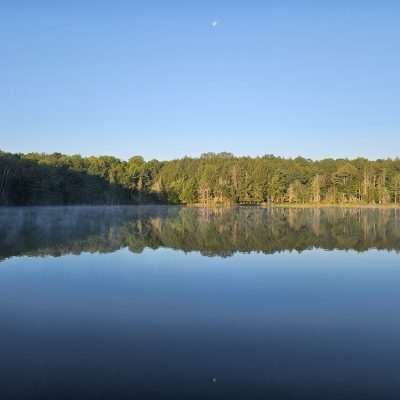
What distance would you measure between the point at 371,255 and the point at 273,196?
235 ft

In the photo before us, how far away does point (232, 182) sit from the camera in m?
87.4

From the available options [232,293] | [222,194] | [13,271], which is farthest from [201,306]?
[222,194]

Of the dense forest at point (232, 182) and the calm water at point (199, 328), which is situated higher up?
the dense forest at point (232, 182)

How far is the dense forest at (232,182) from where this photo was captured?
258 ft

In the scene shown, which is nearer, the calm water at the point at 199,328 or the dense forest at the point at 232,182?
the calm water at the point at 199,328

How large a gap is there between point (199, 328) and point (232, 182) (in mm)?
81120

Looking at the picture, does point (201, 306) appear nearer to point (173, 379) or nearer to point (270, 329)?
point (270, 329)

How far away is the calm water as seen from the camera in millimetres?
4754

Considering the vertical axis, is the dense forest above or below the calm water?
above

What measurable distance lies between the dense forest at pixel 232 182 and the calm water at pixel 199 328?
64.5 meters

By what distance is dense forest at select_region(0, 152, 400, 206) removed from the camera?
7875cm

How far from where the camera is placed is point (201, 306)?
26.1 ft

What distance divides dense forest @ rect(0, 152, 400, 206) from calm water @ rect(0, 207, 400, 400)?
2539 inches

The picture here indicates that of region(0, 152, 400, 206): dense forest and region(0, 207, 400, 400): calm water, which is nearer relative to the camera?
region(0, 207, 400, 400): calm water
